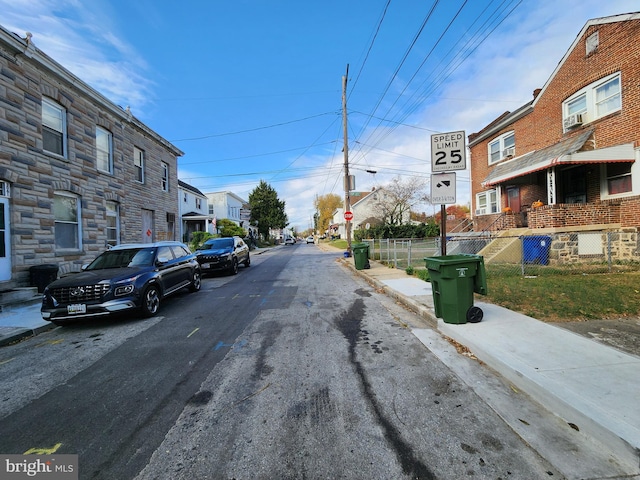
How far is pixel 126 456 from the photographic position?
2381 millimetres

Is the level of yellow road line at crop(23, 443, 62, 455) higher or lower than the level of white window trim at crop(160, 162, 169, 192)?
lower

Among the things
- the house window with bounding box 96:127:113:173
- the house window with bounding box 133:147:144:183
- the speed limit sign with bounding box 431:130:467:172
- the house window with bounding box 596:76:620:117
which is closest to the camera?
the speed limit sign with bounding box 431:130:467:172

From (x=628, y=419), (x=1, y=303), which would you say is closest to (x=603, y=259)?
(x=628, y=419)

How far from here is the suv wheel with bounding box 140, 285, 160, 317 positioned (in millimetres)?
6321

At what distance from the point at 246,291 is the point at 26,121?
793cm

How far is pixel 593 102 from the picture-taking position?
11.9 meters

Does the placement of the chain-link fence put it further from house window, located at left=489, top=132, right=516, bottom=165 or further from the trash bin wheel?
house window, located at left=489, top=132, right=516, bottom=165

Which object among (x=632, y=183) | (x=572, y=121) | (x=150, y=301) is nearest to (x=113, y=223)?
(x=150, y=301)

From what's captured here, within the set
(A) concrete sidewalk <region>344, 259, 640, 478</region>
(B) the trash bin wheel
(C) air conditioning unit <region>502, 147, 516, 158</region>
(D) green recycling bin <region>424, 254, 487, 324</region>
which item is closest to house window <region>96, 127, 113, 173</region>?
(D) green recycling bin <region>424, 254, 487, 324</region>

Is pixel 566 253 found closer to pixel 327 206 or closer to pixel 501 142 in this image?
pixel 501 142

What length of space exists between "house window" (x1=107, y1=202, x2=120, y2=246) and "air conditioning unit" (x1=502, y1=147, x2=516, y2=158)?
19774 millimetres

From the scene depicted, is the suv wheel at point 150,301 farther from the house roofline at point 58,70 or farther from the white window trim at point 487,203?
the white window trim at point 487,203

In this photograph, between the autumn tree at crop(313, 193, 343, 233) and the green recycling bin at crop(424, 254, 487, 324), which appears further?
the autumn tree at crop(313, 193, 343, 233)

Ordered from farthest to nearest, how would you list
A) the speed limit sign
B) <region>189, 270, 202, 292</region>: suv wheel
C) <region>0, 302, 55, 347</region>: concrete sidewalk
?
<region>189, 270, 202, 292</region>: suv wheel, the speed limit sign, <region>0, 302, 55, 347</region>: concrete sidewalk
